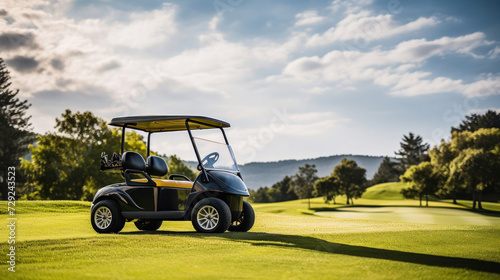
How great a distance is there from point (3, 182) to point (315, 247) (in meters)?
59.1

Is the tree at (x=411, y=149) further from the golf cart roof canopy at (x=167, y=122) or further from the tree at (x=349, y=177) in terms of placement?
the golf cart roof canopy at (x=167, y=122)

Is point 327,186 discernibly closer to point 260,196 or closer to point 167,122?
point 260,196

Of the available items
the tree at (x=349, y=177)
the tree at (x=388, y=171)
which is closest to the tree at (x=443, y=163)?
the tree at (x=349, y=177)

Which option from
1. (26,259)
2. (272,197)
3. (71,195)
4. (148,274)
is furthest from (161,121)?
(272,197)

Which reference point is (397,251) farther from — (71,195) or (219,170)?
(71,195)

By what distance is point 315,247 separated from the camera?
326 inches

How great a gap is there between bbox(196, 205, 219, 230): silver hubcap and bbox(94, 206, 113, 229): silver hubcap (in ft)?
8.87

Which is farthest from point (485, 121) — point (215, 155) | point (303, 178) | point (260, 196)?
point (215, 155)

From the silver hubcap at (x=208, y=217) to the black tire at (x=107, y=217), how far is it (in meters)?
2.43

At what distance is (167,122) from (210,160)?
186 centimetres

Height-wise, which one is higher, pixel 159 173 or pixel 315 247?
pixel 159 173

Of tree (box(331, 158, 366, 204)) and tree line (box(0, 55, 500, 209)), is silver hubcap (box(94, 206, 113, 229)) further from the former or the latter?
tree (box(331, 158, 366, 204))

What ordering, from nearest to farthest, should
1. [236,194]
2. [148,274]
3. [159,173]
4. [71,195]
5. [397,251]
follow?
1. [148,274]
2. [397,251]
3. [236,194]
4. [159,173]
5. [71,195]

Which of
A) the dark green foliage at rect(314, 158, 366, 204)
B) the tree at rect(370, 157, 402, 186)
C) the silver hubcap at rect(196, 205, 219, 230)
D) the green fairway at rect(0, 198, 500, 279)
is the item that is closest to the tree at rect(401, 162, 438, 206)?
Answer: the dark green foliage at rect(314, 158, 366, 204)
